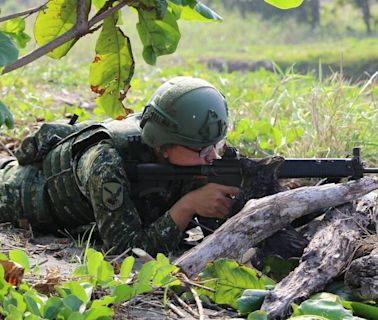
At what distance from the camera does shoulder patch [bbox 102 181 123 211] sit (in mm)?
4227

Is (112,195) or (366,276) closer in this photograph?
(366,276)

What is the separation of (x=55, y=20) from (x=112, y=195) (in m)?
0.75

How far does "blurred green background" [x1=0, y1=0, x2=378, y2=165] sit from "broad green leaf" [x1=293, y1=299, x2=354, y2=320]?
2611 millimetres

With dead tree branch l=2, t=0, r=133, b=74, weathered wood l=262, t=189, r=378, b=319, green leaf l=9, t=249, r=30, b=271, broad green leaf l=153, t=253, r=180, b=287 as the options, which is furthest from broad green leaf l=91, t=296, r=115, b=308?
dead tree branch l=2, t=0, r=133, b=74

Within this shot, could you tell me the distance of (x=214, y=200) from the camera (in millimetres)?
4148

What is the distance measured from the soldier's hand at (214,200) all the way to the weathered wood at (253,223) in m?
0.33

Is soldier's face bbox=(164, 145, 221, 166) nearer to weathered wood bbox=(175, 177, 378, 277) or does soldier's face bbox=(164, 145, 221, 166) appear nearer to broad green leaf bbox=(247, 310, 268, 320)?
weathered wood bbox=(175, 177, 378, 277)

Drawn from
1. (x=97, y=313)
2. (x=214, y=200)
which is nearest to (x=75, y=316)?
(x=97, y=313)

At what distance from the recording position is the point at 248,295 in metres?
3.30

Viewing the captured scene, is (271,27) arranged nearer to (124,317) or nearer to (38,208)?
(38,208)

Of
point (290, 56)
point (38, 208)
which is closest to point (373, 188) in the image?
point (38, 208)

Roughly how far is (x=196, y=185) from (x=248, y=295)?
3.68ft

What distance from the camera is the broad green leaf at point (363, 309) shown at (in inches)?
129

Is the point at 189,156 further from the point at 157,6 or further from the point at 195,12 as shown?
the point at 157,6
